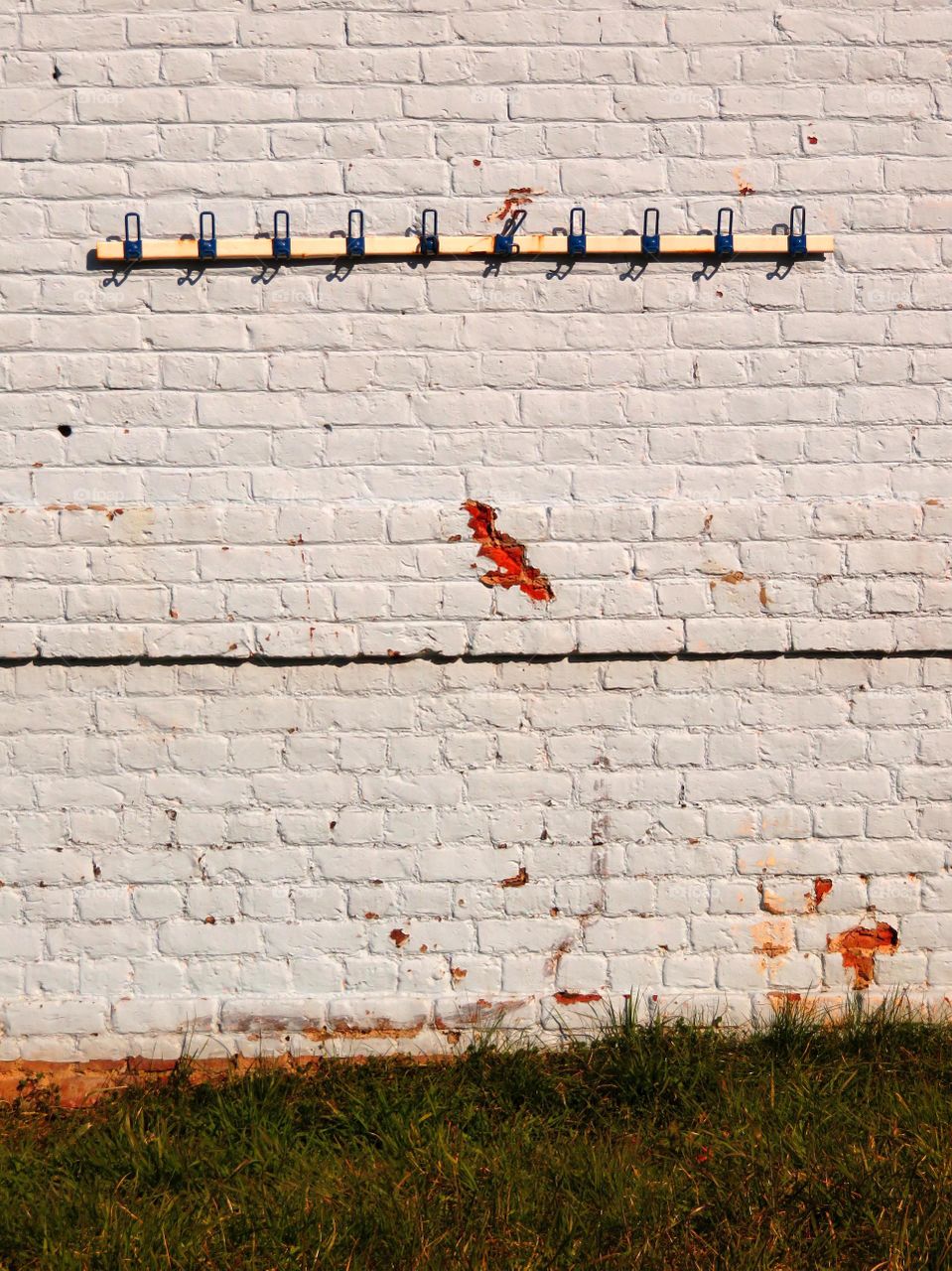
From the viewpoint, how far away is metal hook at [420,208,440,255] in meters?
3.37

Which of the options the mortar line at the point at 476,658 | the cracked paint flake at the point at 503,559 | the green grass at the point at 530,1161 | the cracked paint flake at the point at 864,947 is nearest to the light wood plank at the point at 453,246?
the cracked paint flake at the point at 503,559

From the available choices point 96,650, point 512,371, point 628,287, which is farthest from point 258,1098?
point 628,287

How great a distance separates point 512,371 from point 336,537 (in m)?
0.74

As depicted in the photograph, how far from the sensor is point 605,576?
3.41m

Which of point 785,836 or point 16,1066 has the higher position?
point 785,836

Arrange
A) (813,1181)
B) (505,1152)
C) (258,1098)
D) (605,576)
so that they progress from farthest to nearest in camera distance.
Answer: (605,576) → (258,1098) → (505,1152) → (813,1181)

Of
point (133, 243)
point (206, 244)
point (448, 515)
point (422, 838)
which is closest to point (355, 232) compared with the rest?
point (206, 244)

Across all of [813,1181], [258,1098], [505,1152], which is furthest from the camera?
[258,1098]

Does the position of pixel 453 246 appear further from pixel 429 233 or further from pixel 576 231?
pixel 576 231

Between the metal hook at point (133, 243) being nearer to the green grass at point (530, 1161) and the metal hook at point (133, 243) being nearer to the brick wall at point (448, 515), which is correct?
the brick wall at point (448, 515)

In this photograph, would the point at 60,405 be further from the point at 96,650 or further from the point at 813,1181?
the point at 813,1181

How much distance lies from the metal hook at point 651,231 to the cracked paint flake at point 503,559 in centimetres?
92

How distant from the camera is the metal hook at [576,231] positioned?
11.1 ft

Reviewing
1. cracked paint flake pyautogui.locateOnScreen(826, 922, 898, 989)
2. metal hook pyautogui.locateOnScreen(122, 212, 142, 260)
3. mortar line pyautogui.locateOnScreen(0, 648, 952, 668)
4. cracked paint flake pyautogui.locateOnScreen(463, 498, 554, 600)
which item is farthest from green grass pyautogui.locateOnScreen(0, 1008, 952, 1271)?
metal hook pyautogui.locateOnScreen(122, 212, 142, 260)
